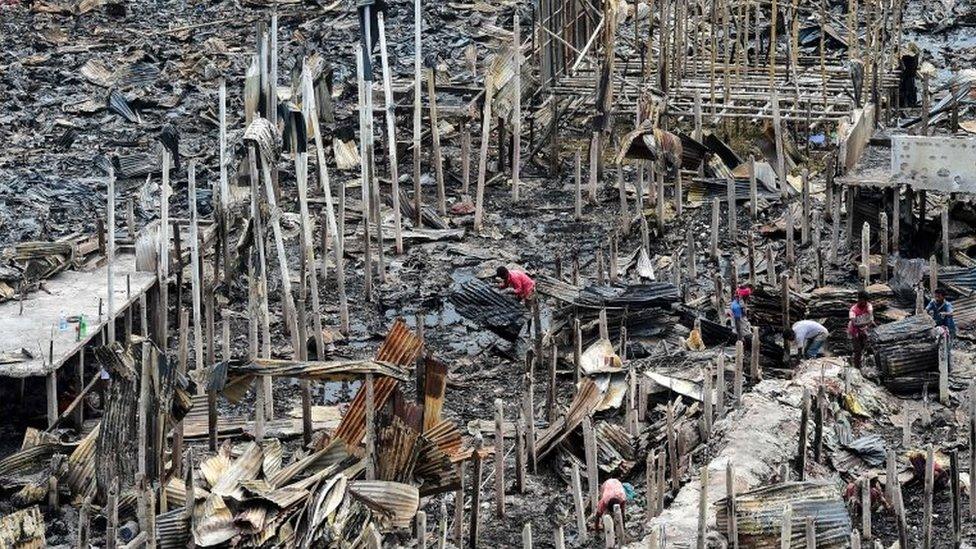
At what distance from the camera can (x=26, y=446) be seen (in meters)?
18.8

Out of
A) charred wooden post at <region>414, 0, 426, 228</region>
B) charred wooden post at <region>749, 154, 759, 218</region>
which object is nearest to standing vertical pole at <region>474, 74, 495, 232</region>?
charred wooden post at <region>414, 0, 426, 228</region>

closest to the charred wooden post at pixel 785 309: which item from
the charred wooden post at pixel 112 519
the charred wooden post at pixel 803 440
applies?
the charred wooden post at pixel 803 440

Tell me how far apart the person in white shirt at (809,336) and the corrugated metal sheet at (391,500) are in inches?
214

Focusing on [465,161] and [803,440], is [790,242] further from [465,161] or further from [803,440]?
[803,440]

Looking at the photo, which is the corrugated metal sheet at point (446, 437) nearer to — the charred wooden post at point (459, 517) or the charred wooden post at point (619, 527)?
the charred wooden post at point (459, 517)

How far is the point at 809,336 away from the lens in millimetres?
20844

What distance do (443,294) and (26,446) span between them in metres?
6.18

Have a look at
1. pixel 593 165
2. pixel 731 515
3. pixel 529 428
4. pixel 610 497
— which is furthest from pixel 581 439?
pixel 593 165

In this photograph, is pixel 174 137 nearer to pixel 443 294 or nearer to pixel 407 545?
pixel 443 294

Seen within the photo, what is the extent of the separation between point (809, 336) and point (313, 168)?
937cm

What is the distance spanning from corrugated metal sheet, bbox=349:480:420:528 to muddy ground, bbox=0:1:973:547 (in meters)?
0.66

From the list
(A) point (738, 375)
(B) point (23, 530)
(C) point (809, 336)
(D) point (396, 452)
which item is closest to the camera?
(B) point (23, 530)

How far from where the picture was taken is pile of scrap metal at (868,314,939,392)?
19.8 meters

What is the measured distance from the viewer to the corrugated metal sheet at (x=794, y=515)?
15.9 meters
